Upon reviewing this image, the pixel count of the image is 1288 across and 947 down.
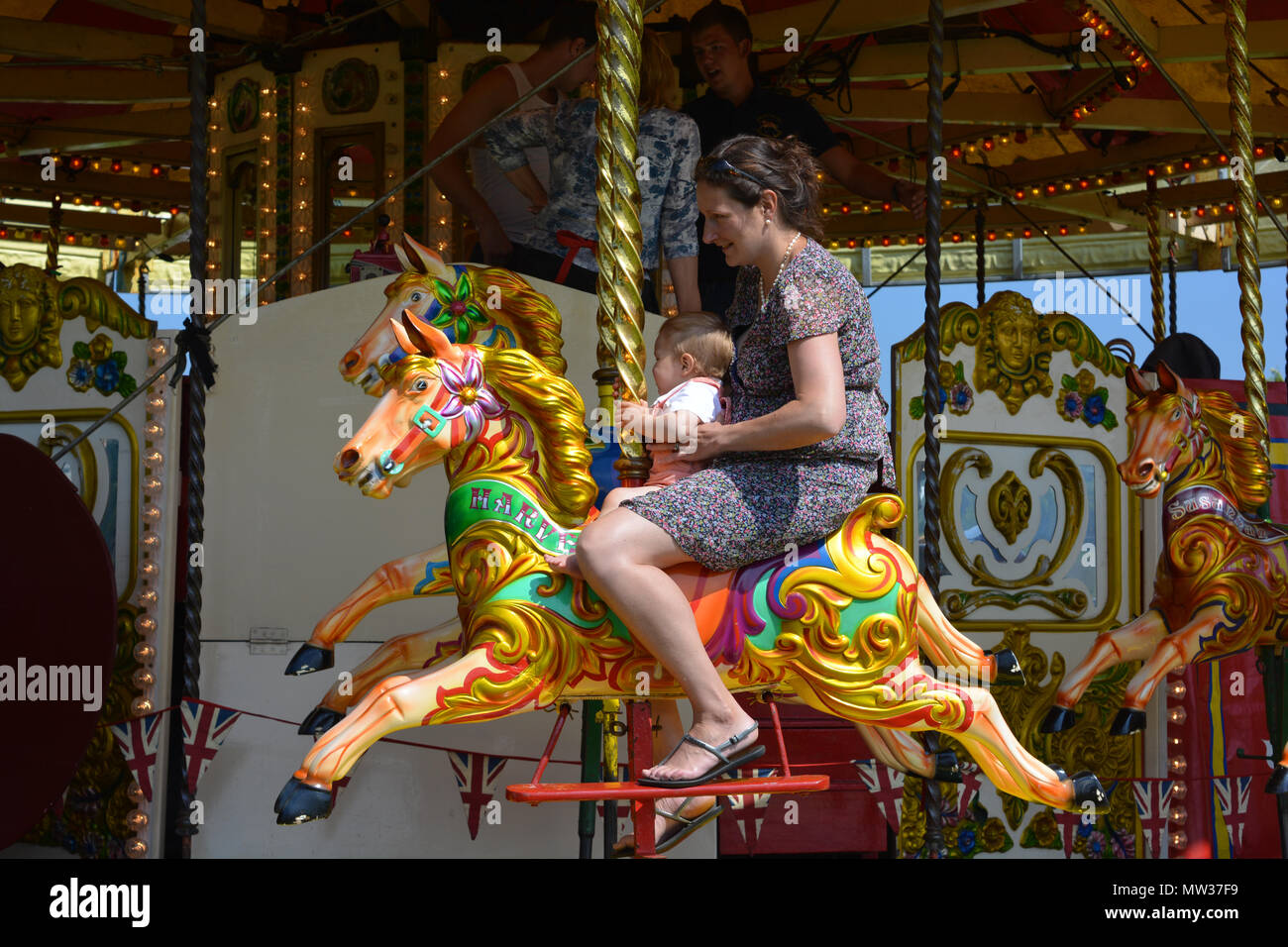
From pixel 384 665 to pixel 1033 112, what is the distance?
5724mm

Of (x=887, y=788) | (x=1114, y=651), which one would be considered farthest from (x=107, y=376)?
(x=1114, y=651)

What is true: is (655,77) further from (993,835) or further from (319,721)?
(993,835)

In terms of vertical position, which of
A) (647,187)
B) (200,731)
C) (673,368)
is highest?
(647,187)

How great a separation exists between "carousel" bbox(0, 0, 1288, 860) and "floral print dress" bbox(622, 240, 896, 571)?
0.29ft

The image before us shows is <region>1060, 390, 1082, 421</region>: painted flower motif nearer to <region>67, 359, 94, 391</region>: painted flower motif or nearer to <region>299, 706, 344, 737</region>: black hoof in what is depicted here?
<region>299, 706, 344, 737</region>: black hoof

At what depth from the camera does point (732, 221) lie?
3242mm

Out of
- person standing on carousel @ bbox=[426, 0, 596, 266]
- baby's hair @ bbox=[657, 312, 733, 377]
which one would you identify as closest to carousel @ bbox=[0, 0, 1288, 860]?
baby's hair @ bbox=[657, 312, 733, 377]

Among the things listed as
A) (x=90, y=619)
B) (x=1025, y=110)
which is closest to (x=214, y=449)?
(x=90, y=619)

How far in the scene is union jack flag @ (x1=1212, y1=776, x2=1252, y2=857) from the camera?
5.43 m

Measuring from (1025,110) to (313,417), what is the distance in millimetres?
5200

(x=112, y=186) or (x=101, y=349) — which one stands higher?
(x=112, y=186)

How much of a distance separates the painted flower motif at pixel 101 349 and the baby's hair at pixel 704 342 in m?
2.27

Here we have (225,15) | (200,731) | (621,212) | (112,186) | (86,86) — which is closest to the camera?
(621,212)
